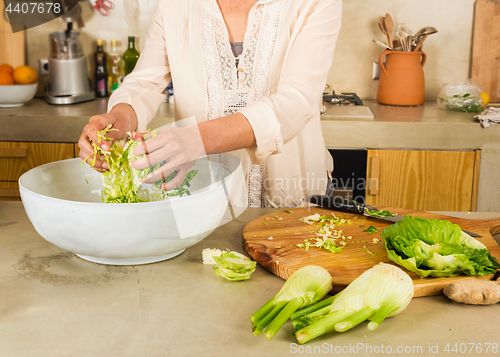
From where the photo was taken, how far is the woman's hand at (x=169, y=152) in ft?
2.54

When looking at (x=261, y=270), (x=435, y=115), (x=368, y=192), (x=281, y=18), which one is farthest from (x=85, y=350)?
(x=435, y=115)

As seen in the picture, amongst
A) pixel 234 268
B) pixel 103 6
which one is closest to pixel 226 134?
pixel 234 268

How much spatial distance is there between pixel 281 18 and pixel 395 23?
1.45 m

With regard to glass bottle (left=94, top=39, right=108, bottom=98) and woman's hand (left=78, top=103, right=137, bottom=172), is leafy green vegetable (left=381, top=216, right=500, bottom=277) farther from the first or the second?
glass bottle (left=94, top=39, right=108, bottom=98)

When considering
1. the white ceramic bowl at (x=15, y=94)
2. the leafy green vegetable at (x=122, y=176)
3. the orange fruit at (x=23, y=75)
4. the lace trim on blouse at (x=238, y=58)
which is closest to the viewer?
the leafy green vegetable at (x=122, y=176)

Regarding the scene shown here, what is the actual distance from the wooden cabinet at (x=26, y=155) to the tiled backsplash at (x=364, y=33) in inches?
27.7

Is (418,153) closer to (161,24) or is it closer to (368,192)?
(368,192)

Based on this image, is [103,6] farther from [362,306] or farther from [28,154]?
[362,306]

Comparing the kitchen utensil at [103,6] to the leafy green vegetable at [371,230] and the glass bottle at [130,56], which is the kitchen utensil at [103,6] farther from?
the leafy green vegetable at [371,230]

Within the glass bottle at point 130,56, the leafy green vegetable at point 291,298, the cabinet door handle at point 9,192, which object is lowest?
the cabinet door handle at point 9,192

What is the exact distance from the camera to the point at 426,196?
81.7 inches

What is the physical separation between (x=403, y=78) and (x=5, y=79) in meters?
1.91

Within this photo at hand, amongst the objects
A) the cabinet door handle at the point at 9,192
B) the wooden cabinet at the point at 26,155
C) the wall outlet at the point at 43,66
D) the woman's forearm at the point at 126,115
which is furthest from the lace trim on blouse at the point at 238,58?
the wall outlet at the point at 43,66

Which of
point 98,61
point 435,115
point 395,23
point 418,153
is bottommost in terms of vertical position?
point 418,153
